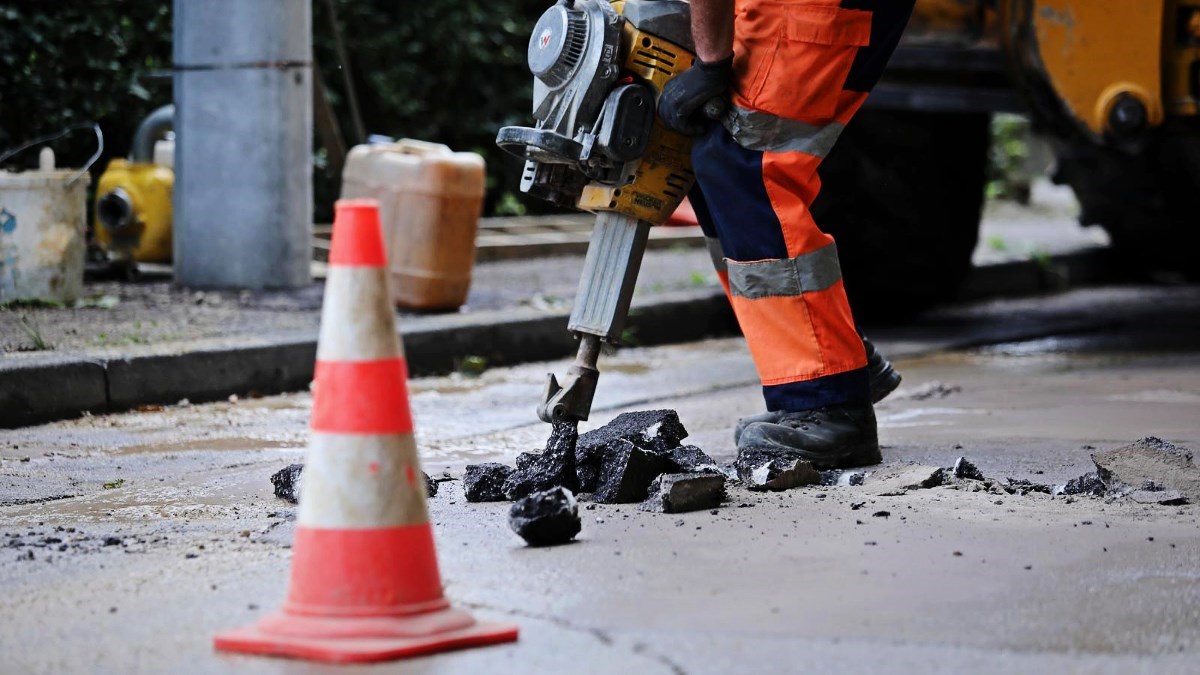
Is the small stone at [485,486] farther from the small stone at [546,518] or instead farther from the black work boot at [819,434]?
the black work boot at [819,434]

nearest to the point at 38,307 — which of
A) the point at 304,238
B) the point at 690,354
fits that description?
the point at 304,238

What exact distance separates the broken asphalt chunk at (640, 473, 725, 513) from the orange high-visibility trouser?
17.1 inches

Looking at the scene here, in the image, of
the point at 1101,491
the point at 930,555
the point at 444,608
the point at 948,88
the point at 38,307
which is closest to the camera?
the point at 444,608

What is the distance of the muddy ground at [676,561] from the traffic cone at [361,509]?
0.07 metres

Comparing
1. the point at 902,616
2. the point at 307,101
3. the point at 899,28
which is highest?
the point at 899,28

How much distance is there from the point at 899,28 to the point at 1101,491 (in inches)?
44.0

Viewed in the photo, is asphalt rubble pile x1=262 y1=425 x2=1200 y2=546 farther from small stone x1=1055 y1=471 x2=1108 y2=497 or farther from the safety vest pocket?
the safety vest pocket

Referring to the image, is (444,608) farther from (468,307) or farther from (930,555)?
(468,307)

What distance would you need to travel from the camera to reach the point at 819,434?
361cm

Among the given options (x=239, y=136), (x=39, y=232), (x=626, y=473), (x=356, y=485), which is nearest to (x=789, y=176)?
(x=626, y=473)

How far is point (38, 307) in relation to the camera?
5.80 metres

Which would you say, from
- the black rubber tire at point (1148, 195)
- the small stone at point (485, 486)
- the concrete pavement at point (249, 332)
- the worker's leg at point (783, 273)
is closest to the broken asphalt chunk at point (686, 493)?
the small stone at point (485, 486)

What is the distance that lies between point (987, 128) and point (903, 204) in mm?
702

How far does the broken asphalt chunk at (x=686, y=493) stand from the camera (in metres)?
3.21
